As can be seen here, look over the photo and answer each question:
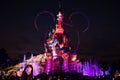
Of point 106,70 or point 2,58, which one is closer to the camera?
point 2,58

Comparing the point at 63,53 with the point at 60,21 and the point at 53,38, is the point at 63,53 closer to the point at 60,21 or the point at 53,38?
the point at 53,38

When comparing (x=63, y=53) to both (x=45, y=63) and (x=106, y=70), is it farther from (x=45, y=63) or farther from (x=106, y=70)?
(x=106, y=70)

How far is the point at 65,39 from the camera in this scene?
303 feet

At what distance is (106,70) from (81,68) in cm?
1278

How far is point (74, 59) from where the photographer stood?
91.5 m

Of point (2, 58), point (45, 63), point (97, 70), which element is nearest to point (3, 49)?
point (2, 58)

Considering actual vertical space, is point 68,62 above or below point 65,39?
below

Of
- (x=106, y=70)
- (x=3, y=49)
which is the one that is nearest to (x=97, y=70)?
(x=106, y=70)

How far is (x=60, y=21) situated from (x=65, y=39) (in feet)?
23.7

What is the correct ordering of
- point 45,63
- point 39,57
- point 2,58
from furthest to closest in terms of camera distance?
point 39,57
point 45,63
point 2,58

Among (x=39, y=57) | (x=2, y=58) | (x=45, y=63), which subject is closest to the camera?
(x=2, y=58)

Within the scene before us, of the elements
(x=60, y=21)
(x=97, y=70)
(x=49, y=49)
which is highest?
(x=60, y=21)

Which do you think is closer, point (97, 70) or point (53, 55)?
point (53, 55)

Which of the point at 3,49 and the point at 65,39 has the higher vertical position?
the point at 65,39
